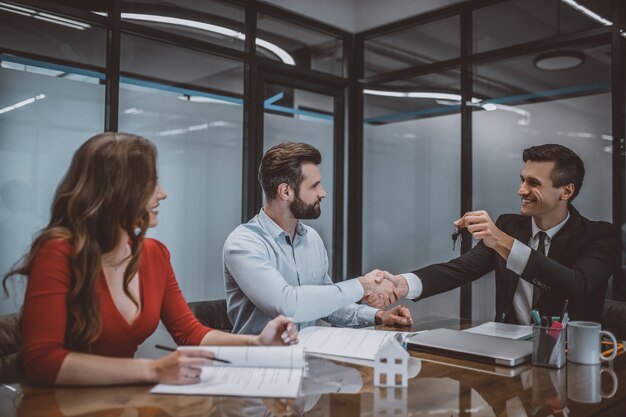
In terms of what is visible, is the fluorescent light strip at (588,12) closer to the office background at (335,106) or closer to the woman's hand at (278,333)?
the office background at (335,106)

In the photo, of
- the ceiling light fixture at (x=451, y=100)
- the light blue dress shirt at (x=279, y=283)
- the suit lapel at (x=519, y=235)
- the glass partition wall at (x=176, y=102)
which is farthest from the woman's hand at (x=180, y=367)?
the ceiling light fixture at (x=451, y=100)

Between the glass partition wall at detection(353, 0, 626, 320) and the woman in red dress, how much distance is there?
2757mm

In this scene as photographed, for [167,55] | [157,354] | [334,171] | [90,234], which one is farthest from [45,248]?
[334,171]

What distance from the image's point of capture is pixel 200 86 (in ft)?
12.9

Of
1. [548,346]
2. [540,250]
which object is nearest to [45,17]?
[540,250]

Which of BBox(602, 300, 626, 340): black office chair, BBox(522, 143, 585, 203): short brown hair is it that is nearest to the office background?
BBox(602, 300, 626, 340): black office chair

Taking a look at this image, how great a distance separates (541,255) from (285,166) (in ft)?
3.77

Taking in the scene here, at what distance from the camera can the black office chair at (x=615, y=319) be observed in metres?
2.77

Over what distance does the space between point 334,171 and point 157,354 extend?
350cm

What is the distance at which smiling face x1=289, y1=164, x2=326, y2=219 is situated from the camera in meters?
2.50

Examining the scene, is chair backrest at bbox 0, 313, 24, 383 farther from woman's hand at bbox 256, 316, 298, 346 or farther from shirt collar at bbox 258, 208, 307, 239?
shirt collar at bbox 258, 208, 307, 239

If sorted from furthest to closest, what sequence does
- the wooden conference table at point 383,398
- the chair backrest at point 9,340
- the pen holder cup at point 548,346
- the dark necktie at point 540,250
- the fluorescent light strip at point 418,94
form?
the fluorescent light strip at point 418,94
the dark necktie at point 540,250
the chair backrest at point 9,340
the pen holder cup at point 548,346
the wooden conference table at point 383,398

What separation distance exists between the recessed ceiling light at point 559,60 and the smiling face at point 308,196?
208cm

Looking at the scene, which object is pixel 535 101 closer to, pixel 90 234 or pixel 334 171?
pixel 334 171
